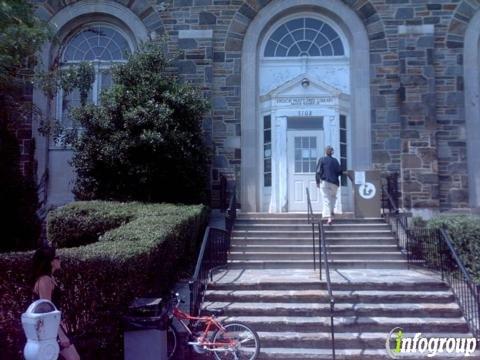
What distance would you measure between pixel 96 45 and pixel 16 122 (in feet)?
10.9

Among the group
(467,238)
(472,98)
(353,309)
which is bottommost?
(353,309)

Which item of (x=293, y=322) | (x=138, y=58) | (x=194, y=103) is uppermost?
(x=138, y=58)

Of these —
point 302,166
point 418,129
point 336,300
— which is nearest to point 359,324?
point 336,300

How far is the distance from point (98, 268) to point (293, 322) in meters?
2.90

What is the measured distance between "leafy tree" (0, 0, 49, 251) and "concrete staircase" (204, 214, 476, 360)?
4.82m

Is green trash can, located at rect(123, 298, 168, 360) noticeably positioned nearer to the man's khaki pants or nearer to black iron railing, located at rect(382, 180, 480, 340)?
black iron railing, located at rect(382, 180, 480, 340)

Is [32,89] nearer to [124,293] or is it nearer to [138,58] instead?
[138,58]

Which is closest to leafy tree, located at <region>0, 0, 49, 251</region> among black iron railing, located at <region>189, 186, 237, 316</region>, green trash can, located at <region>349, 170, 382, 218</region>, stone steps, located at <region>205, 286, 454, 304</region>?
black iron railing, located at <region>189, 186, 237, 316</region>

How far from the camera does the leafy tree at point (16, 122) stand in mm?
8672

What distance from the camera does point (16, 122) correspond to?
44.0ft

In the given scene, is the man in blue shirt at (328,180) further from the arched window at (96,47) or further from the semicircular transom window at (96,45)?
the semicircular transom window at (96,45)

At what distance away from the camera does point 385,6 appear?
1427 cm

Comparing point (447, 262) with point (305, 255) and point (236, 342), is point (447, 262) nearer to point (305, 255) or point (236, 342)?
point (305, 255)

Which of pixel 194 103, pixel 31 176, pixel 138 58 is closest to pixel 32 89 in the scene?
pixel 31 176
